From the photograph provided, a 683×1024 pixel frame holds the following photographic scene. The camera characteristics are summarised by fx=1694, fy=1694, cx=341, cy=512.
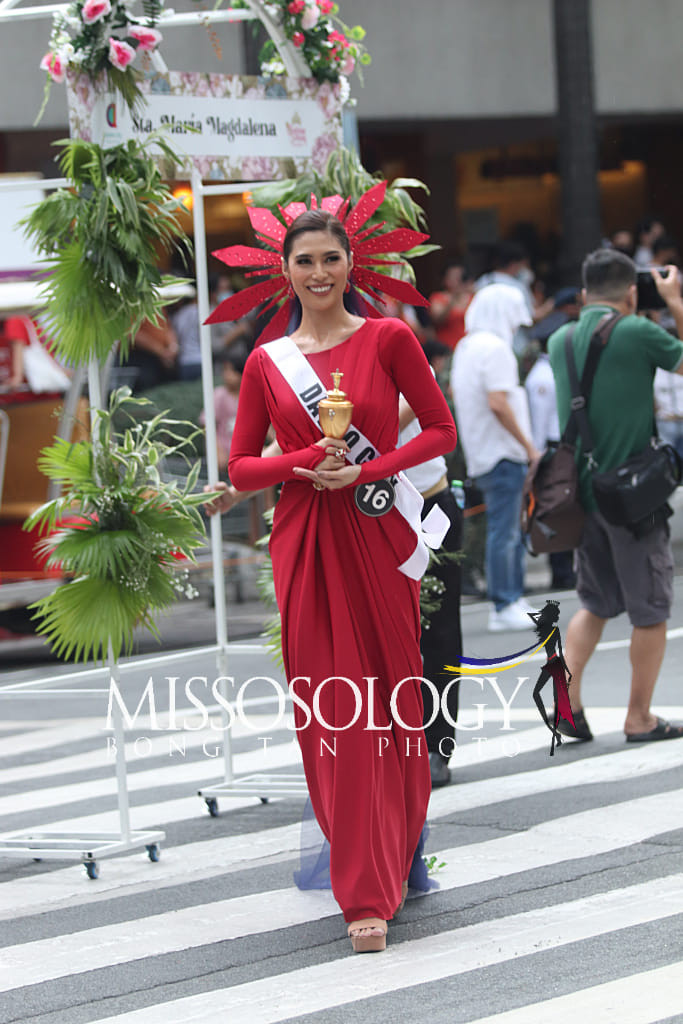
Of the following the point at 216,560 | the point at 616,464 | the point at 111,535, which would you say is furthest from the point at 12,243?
the point at 111,535

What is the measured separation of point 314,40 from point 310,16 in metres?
0.12

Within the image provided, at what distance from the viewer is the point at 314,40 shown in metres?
6.61

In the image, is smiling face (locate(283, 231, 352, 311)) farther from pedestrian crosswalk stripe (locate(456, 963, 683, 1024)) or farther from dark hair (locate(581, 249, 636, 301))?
dark hair (locate(581, 249, 636, 301))

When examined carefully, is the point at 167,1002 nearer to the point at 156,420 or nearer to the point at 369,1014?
the point at 369,1014

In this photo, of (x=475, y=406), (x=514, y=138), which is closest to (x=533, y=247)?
(x=514, y=138)

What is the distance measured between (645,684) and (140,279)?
2851 millimetres

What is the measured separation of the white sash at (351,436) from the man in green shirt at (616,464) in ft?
7.25

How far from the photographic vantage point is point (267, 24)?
6.51 m

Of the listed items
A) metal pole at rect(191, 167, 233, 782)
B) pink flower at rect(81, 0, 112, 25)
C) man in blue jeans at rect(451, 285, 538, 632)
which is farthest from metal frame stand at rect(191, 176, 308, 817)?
man in blue jeans at rect(451, 285, 538, 632)

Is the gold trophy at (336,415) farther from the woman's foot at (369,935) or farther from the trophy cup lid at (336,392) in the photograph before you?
the woman's foot at (369,935)

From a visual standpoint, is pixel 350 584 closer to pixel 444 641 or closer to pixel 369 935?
pixel 369 935

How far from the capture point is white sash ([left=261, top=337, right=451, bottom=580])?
4.98m

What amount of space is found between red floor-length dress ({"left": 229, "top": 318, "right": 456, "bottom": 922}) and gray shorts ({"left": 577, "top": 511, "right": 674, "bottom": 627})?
2.25m

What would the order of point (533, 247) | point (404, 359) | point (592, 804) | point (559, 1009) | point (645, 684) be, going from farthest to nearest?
point (533, 247), point (645, 684), point (592, 804), point (404, 359), point (559, 1009)
